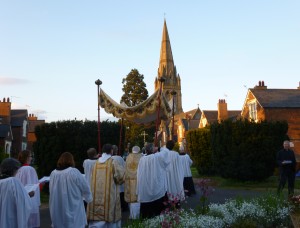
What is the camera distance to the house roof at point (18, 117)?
47.7 m

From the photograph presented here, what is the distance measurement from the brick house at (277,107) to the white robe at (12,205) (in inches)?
1097

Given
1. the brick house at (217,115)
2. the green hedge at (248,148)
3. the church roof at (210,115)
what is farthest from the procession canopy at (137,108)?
the church roof at (210,115)

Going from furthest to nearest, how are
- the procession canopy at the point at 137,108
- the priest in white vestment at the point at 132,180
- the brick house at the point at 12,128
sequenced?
1. the brick house at the point at 12,128
2. the procession canopy at the point at 137,108
3. the priest in white vestment at the point at 132,180

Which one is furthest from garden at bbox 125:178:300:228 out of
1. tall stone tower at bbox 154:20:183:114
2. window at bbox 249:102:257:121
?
tall stone tower at bbox 154:20:183:114

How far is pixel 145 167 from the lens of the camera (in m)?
10.2

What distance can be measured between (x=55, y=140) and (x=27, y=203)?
11.6 m

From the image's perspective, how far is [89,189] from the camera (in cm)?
701

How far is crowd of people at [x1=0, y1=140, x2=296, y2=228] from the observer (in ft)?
17.0

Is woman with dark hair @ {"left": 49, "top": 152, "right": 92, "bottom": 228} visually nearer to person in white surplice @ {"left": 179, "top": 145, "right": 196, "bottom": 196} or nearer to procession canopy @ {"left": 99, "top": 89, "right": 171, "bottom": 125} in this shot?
procession canopy @ {"left": 99, "top": 89, "right": 171, "bottom": 125}

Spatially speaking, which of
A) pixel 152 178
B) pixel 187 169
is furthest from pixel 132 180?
pixel 187 169

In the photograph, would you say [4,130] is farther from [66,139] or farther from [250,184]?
[250,184]

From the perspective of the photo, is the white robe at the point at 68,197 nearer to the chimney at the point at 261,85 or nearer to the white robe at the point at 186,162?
the white robe at the point at 186,162

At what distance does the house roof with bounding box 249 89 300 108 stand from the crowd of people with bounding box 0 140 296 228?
20270 mm

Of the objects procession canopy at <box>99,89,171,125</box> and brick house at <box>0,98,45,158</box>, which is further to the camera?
brick house at <box>0,98,45,158</box>
